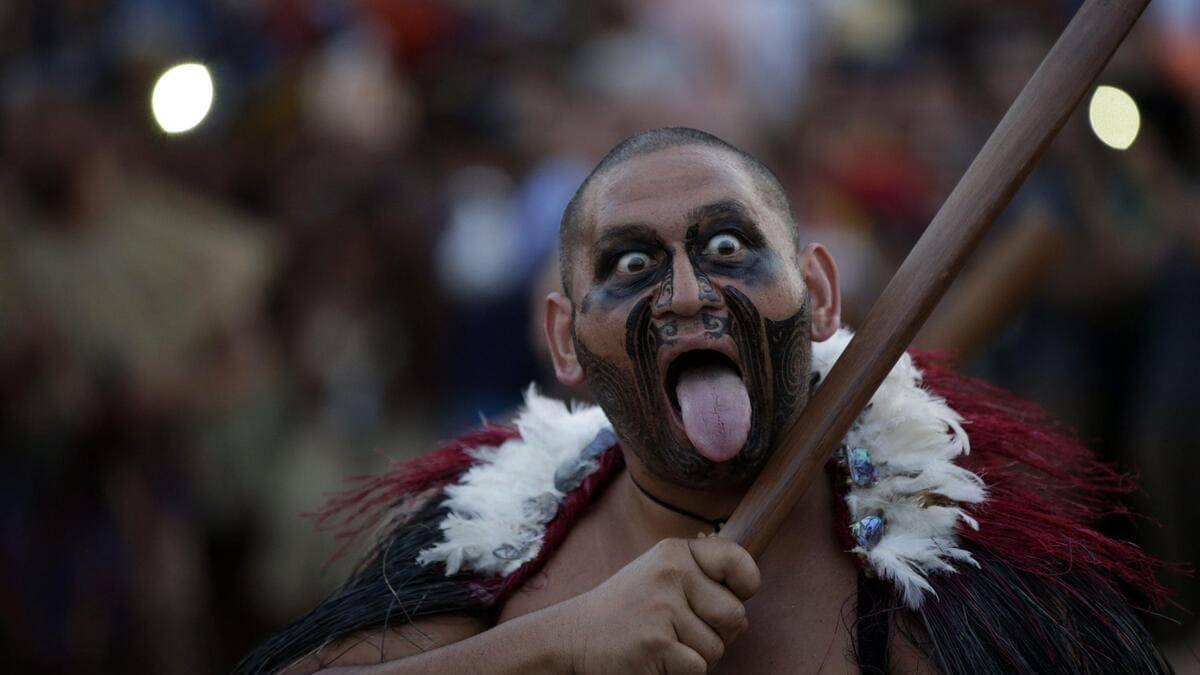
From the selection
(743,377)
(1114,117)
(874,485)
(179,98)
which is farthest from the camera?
(179,98)

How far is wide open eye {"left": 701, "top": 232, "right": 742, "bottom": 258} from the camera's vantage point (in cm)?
286

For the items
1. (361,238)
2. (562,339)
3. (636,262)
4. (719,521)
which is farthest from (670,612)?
(361,238)

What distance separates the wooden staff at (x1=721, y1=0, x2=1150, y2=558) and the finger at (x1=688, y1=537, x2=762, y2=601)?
0.14 metres

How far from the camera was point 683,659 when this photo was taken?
2.49 m

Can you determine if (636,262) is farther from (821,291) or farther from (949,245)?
(949,245)

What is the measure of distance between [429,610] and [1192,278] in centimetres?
315

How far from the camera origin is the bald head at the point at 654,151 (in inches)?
119

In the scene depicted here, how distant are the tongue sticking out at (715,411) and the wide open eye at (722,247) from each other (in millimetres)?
230

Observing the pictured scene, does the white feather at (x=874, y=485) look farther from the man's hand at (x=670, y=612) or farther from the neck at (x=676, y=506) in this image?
the man's hand at (x=670, y=612)

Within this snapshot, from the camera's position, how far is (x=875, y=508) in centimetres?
290

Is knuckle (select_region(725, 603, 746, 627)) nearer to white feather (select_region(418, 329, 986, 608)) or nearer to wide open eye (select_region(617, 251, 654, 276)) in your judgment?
white feather (select_region(418, 329, 986, 608))

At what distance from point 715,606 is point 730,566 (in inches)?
3.0

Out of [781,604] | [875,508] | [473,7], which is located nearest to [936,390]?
[875,508]

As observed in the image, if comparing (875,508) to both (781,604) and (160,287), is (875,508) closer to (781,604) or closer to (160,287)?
(781,604)
